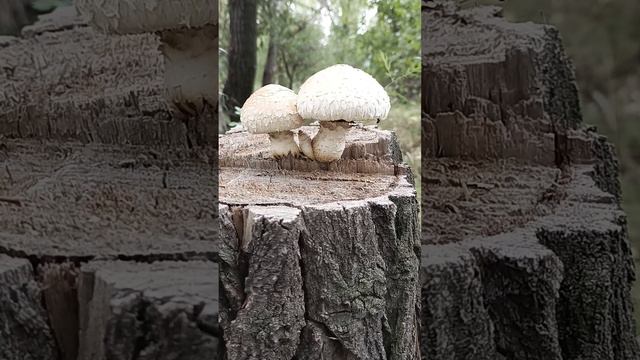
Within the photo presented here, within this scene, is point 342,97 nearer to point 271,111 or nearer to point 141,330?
point 271,111

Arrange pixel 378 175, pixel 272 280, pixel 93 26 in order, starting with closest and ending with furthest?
1. pixel 93 26
2. pixel 272 280
3. pixel 378 175

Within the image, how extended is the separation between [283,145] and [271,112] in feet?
0.45

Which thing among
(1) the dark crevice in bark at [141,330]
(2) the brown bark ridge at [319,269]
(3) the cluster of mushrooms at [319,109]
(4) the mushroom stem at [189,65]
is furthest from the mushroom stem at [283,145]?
(1) the dark crevice in bark at [141,330]

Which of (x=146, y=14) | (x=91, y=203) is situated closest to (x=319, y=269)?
(x=91, y=203)

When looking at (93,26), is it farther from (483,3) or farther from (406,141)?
(406,141)

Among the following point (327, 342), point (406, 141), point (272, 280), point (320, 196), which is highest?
point (406, 141)

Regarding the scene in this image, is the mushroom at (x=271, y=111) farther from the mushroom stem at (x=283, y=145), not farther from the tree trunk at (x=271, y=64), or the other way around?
the tree trunk at (x=271, y=64)

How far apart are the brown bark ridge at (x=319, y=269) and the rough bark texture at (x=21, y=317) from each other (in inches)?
12.1

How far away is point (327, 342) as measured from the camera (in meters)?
1.02

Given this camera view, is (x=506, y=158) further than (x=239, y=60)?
No

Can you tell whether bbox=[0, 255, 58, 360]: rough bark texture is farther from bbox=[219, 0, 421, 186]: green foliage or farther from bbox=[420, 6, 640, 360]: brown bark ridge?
bbox=[219, 0, 421, 186]: green foliage

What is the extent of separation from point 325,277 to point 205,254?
0.29 meters

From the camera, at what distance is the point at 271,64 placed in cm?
131

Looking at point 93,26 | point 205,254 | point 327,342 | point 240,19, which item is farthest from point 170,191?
point 240,19
